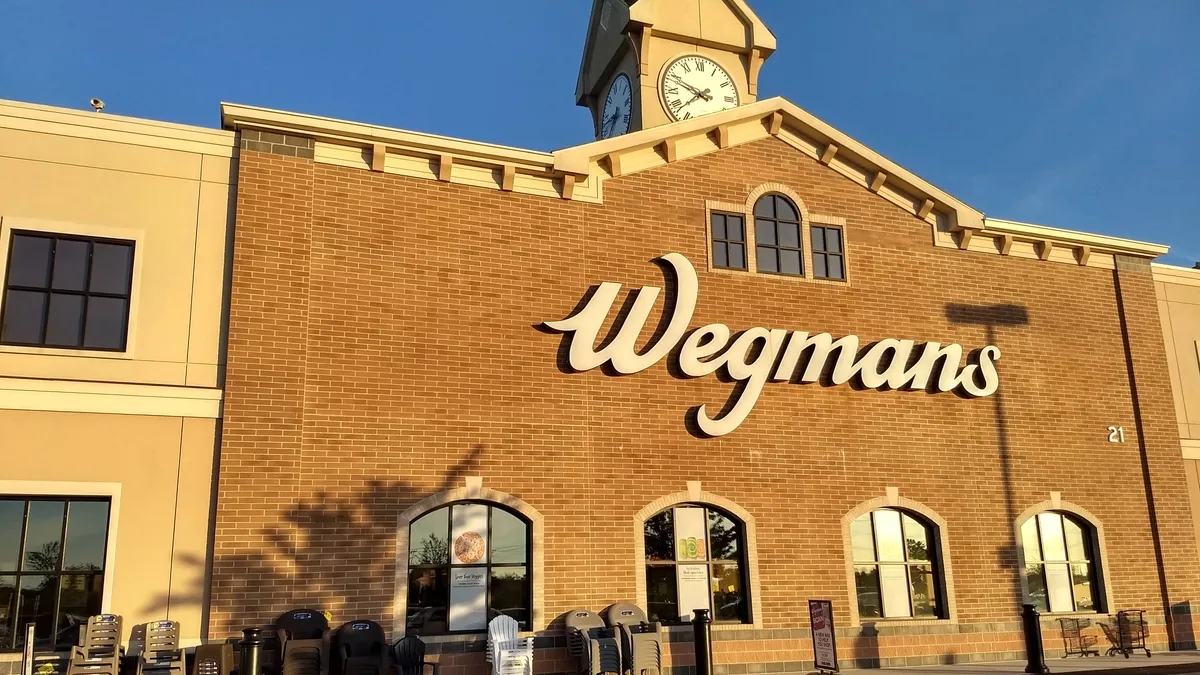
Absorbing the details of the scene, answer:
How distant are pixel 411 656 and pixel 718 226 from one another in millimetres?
9021

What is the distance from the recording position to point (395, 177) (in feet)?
49.6

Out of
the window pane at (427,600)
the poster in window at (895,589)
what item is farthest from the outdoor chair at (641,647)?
the poster in window at (895,589)

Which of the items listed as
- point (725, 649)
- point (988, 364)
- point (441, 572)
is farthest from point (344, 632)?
point (988, 364)

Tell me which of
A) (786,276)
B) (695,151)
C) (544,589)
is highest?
(695,151)

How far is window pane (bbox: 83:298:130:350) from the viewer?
13.2m

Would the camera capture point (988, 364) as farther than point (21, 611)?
Yes

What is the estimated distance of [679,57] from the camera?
22328mm

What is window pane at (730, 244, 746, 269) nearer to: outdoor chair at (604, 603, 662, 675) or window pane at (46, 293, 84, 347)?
outdoor chair at (604, 603, 662, 675)

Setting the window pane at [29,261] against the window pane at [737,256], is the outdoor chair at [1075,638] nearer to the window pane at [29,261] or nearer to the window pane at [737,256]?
the window pane at [737,256]

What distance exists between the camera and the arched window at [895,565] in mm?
16516

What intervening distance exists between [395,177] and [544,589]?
6.81m

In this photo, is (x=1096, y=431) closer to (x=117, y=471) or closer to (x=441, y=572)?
(x=441, y=572)

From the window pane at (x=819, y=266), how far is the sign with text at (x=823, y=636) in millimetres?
6309

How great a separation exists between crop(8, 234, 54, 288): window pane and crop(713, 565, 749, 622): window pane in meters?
10.9
